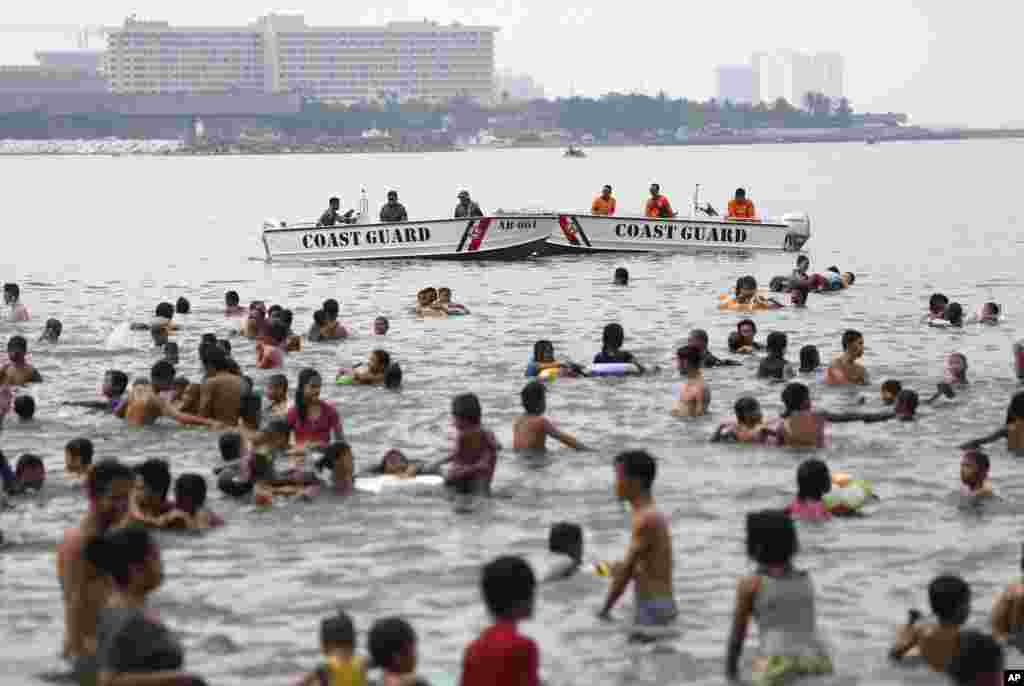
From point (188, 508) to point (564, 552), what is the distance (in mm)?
3209

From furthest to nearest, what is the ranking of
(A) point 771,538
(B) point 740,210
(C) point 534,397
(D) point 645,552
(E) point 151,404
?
(B) point 740,210 → (E) point 151,404 → (C) point 534,397 → (D) point 645,552 → (A) point 771,538

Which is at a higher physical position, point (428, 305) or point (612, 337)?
point (612, 337)

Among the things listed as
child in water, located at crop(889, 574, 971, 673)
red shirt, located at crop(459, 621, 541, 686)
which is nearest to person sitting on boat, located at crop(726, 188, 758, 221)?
child in water, located at crop(889, 574, 971, 673)

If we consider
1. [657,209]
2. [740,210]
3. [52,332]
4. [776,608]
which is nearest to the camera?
[776,608]

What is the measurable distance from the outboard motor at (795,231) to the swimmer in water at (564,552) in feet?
95.7

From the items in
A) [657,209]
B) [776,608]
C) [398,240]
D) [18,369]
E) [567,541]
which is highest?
[657,209]

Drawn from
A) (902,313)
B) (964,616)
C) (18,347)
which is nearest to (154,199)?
(902,313)

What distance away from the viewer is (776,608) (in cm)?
1069

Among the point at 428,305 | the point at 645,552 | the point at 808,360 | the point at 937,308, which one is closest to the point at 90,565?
the point at 645,552

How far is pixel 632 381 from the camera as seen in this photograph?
2389cm

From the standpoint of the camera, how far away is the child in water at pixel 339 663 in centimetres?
1016

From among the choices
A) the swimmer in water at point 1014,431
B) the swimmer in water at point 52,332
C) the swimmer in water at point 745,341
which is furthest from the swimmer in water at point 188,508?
the swimmer in water at point 52,332

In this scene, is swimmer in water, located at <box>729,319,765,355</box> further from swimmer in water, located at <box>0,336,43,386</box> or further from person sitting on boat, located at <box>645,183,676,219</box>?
person sitting on boat, located at <box>645,183,676,219</box>

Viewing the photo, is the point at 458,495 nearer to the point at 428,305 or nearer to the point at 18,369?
the point at 18,369
